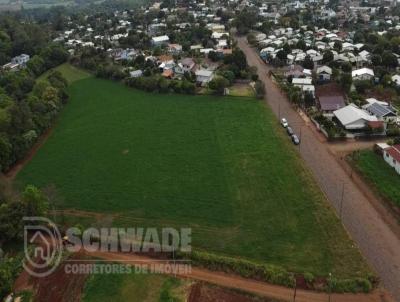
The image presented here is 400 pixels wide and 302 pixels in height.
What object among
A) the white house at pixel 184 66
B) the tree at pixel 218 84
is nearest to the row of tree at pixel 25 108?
the white house at pixel 184 66

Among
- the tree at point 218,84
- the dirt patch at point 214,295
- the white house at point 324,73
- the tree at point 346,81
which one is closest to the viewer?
the dirt patch at point 214,295

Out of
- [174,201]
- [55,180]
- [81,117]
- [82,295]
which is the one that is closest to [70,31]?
[81,117]

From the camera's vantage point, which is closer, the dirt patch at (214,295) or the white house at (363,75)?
the dirt patch at (214,295)

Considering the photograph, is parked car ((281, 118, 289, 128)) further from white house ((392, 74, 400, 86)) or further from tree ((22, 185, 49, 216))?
tree ((22, 185, 49, 216))

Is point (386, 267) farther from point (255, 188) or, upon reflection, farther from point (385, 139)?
point (385, 139)

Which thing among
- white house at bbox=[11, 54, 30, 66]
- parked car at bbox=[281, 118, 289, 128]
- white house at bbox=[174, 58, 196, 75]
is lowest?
white house at bbox=[11, 54, 30, 66]

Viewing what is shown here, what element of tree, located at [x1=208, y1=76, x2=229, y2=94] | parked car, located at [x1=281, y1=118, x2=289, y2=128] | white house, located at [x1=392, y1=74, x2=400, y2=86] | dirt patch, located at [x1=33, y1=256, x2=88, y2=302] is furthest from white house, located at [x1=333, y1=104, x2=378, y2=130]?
dirt patch, located at [x1=33, y1=256, x2=88, y2=302]

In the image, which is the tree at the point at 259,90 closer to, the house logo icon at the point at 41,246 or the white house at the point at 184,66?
the white house at the point at 184,66

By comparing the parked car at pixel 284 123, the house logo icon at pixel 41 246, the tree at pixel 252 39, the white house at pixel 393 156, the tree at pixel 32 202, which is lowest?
the tree at pixel 252 39
